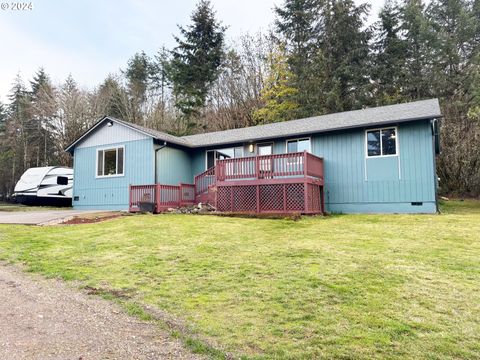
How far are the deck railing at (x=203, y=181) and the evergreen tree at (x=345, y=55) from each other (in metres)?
12.6

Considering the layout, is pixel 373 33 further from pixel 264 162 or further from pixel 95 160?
pixel 95 160

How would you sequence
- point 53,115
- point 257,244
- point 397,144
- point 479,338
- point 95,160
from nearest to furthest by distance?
1. point 479,338
2. point 257,244
3. point 397,144
4. point 95,160
5. point 53,115

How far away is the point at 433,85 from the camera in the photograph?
74.4 ft

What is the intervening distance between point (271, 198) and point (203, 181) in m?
4.10

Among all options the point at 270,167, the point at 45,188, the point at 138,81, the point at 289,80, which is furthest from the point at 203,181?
the point at 138,81

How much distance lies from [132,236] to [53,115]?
24.9 metres

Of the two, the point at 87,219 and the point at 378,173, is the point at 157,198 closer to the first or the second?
the point at 87,219

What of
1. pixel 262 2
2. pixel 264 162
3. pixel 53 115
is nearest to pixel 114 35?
pixel 53 115

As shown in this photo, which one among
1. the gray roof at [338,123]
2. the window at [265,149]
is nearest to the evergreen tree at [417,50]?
the gray roof at [338,123]

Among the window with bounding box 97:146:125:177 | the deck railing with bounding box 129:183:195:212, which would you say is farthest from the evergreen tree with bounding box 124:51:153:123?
the deck railing with bounding box 129:183:195:212

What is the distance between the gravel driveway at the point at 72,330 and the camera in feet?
9.07

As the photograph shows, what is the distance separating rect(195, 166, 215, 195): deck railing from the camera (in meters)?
14.9

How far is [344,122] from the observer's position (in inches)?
540

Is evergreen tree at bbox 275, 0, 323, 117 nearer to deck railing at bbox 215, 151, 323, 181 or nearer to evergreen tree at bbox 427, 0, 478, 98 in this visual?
evergreen tree at bbox 427, 0, 478, 98
